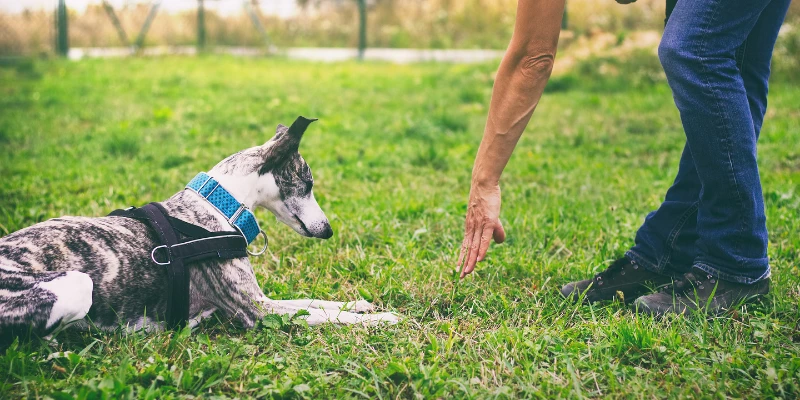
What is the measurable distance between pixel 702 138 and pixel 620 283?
814 mm

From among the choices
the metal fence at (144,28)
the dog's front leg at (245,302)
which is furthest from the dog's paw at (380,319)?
the metal fence at (144,28)

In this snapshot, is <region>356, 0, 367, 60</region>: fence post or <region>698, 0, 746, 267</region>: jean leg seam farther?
<region>356, 0, 367, 60</region>: fence post

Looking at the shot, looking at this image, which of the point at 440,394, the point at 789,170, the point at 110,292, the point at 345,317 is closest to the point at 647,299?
the point at 440,394

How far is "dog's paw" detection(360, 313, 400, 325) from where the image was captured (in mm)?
2709

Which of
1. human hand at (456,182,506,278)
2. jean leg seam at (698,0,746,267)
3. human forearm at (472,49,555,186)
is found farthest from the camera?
human hand at (456,182,506,278)

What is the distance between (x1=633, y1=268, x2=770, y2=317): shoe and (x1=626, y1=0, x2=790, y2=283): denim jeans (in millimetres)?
36

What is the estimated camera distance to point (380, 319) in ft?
8.91

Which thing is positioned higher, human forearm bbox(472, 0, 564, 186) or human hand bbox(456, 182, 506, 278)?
human forearm bbox(472, 0, 564, 186)

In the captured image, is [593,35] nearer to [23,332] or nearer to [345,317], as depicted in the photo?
[345,317]

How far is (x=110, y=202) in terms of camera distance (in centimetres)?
434

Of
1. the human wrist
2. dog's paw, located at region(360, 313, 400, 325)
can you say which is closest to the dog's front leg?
dog's paw, located at region(360, 313, 400, 325)

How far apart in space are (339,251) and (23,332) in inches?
64.5

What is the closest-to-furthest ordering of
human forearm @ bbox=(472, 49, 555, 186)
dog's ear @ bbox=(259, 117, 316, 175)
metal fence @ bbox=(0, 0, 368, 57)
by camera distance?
human forearm @ bbox=(472, 49, 555, 186) < dog's ear @ bbox=(259, 117, 316, 175) < metal fence @ bbox=(0, 0, 368, 57)

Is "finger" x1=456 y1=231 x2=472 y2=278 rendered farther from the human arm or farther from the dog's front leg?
the dog's front leg
